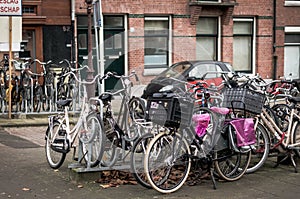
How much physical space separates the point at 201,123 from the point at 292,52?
17779 millimetres

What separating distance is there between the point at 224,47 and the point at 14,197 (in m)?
16.4

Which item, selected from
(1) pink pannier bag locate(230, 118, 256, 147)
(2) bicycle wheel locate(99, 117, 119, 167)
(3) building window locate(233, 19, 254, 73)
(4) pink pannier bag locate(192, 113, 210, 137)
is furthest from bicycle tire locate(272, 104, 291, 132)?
(3) building window locate(233, 19, 254, 73)

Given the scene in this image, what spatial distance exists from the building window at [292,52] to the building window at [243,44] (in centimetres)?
167

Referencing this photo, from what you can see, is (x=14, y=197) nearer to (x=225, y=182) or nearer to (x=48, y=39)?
(x=225, y=182)

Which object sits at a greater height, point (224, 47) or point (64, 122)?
point (224, 47)

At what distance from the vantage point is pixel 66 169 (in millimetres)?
7980

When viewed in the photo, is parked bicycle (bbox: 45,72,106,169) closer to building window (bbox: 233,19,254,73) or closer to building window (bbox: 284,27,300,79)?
building window (bbox: 233,19,254,73)

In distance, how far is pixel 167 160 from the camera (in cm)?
673

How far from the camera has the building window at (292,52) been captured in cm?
2347

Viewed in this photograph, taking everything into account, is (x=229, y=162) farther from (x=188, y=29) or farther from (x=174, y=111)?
(x=188, y=29)

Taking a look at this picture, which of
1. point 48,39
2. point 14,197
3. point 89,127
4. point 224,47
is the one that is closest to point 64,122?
point 89,127

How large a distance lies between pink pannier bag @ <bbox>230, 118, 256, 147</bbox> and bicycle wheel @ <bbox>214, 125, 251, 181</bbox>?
79mm

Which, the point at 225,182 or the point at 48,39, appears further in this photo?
the point at 48,39

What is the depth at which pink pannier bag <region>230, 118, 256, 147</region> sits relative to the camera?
23.3 feet
